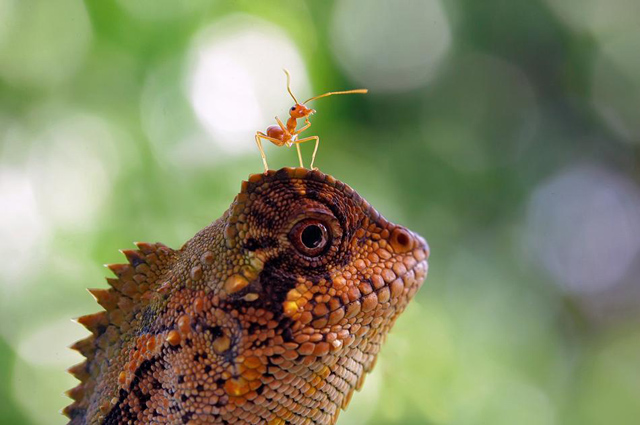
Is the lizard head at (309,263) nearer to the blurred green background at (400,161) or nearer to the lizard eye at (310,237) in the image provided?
the lizard eye at (310,237)

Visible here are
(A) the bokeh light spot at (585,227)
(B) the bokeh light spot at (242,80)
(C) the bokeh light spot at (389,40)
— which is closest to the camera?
(B) the bokeh light spot at (242,80)

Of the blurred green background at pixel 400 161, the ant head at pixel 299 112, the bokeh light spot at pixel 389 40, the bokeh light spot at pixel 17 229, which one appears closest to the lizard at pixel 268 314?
the ant head at pixel 299 112

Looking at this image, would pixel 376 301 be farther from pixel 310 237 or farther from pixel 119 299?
pixel 119 299

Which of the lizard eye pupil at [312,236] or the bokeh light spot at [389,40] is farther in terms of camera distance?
the bokeh light spot at [389,40]

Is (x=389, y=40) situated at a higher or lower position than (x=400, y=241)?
higher

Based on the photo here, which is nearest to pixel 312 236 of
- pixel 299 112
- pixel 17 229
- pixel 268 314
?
pixel 268 314

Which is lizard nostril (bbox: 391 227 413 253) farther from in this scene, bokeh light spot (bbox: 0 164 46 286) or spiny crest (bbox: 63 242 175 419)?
bokeh light spot (bbox: 0 164 46 286)

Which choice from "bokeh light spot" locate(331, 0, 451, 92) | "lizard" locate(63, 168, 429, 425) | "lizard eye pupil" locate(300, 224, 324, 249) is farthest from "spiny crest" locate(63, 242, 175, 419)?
"bokeh light spot" locate(331, 0, 451, 92)
